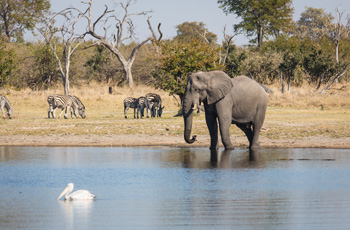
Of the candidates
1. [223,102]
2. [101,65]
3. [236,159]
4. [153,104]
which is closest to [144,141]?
[223,102]

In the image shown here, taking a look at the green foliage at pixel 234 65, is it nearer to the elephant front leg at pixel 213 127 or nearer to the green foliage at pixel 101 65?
the green foliage at pixel 101 65

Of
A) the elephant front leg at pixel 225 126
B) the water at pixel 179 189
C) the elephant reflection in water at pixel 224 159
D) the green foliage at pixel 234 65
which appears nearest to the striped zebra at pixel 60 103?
the water at pixel 179 189

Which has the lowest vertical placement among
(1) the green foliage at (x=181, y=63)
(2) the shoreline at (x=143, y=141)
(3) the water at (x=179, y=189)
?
(3) the water at (x=179, y=189)

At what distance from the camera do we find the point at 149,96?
3189 cm

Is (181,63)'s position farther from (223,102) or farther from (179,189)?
(179,189)

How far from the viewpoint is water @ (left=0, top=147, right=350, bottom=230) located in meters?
8.99

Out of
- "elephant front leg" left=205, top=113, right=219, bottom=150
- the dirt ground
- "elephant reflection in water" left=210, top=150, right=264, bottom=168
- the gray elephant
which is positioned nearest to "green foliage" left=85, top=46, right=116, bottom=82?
the dirt ground

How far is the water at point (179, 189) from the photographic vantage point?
29.5 feet

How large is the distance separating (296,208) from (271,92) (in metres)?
35.6

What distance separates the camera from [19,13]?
7044cm

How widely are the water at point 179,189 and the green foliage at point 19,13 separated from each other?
5506 centimetres

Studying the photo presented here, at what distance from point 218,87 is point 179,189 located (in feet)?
19.8

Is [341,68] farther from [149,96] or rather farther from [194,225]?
[194,225]

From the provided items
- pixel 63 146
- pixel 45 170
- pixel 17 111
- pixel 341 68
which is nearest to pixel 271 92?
pixel 341 68
